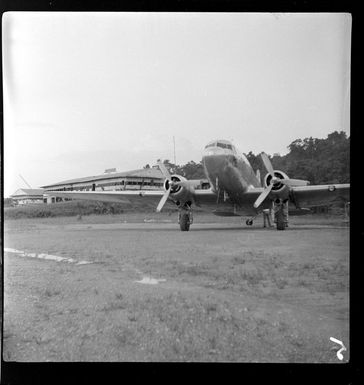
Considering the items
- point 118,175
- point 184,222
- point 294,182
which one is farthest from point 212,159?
point 118,175

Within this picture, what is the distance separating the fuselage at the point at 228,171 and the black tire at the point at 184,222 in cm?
59

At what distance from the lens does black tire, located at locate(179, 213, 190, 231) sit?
168 inches

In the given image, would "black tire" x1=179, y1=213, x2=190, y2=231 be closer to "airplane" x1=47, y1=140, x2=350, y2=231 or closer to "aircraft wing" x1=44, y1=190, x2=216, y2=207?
"airplane" x1=47, y1=140, x2=350, y2=231

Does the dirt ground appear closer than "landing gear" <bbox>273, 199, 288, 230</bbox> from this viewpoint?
Yes

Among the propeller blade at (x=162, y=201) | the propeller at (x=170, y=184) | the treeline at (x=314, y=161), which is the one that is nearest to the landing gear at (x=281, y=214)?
the treeline at (x=314, y=161)

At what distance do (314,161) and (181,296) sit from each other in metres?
1.82

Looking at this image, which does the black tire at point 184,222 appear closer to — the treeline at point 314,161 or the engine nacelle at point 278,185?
the treeline at point 314,161

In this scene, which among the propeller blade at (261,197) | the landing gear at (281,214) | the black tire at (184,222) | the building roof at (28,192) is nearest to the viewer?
the building roof at (28,192)

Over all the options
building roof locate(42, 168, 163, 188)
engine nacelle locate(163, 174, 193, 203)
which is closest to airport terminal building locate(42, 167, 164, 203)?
building roof locate(42, 168, 163, 188)

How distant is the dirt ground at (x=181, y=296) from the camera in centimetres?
364
